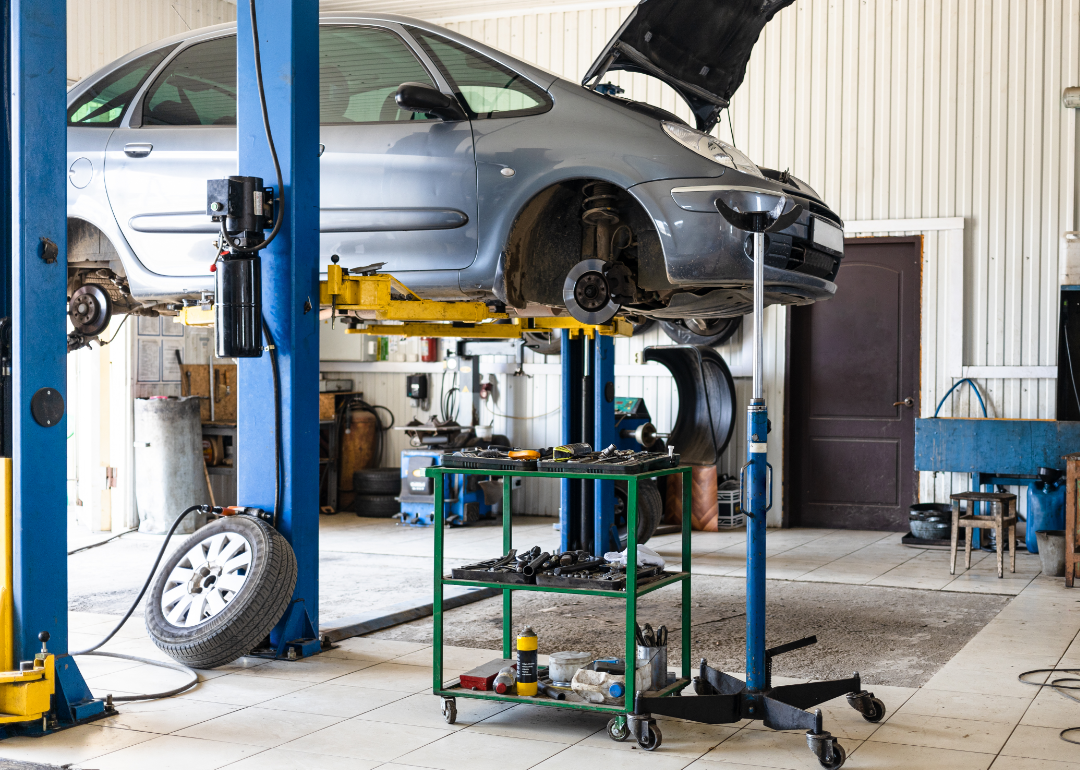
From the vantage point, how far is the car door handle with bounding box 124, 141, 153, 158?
4.75 m

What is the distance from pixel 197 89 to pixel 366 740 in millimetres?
3157

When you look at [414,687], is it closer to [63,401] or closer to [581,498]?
[63,401]

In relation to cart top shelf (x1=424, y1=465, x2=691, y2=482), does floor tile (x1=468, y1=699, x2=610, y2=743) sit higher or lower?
lower

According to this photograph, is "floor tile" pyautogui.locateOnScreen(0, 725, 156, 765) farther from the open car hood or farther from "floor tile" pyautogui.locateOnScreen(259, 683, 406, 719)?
the open car hood

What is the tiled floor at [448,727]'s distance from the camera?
2.93m

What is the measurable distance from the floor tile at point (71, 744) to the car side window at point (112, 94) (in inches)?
112

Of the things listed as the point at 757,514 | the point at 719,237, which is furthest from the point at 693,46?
the point at 757,514

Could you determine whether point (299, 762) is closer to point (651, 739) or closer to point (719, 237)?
point (651, 739)

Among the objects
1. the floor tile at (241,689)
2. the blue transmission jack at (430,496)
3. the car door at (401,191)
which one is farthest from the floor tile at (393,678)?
the blue transmission jack at (430,496)

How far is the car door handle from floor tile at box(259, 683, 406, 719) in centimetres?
248

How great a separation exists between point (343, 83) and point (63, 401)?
2.21 m

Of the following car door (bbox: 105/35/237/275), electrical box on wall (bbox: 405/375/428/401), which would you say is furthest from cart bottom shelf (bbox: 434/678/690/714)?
electrical box on wall (bbox: 405/375/428/401)

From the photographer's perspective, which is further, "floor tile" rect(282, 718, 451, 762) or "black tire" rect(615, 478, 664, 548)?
"black tire" rect(615, 478, 664, 548)

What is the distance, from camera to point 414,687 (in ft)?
12.1
